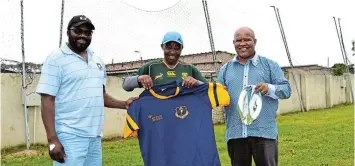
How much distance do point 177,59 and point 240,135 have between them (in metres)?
0.87

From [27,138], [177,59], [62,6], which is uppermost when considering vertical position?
[62,6]

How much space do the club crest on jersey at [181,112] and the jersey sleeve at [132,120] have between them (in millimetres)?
350

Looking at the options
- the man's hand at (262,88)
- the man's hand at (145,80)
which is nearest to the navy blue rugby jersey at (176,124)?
the man's hand at (145,80)

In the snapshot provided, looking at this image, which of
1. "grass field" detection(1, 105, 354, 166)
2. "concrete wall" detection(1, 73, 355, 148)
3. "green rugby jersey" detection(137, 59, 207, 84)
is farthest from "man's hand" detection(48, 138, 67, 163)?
"concrete wall" detection(1, 73, 355, 148)

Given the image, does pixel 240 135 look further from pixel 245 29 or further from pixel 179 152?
pixel 245 29

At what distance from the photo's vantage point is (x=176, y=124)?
4.10 m

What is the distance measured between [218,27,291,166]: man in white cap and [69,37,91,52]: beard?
4.22 ft

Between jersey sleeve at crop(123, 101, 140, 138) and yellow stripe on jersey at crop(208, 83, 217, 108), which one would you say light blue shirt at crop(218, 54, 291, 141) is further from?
jersey sleeve at crop(123, 101, 140, 138)

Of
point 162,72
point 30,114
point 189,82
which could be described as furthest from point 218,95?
point 30,114

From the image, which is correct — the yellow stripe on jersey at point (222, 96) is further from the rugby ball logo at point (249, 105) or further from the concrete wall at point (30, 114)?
the concrete wall at point (30, 114)

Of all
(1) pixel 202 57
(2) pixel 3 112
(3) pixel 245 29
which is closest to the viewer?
(3) pixel 245 29

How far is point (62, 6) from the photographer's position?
9734mm

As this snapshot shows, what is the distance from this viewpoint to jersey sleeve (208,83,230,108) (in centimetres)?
397

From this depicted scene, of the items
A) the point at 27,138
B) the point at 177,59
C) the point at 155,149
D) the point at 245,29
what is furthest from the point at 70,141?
the point at 27,138
